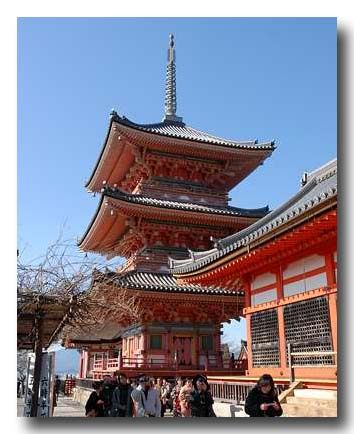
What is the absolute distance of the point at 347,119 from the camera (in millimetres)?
4422

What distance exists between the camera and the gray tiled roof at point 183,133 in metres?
10.3

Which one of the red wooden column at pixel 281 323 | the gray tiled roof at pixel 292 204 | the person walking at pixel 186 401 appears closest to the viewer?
the person walking at pixel 186 401

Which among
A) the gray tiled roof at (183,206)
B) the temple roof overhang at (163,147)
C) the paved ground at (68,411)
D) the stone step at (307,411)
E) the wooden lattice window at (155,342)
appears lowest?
the paved ground at (68,411)

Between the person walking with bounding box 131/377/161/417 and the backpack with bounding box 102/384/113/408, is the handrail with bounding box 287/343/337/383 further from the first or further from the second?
the backpack with bounding box 102/384/113/408

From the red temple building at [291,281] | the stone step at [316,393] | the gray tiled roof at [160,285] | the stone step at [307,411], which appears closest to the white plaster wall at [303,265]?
the red temple building at [291,281]

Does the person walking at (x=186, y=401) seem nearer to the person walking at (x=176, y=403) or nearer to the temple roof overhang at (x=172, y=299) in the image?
the person walking at (x=176, y=403)

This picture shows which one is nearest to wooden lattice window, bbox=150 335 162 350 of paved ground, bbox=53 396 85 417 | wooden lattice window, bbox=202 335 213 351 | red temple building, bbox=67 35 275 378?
red temple building, bbox=67 35 275 378

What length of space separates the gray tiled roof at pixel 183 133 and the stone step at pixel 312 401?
21.8ft

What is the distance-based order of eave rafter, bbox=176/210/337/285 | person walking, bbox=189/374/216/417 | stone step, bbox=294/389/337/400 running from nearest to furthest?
1. person walking, bbox=189/374/216/417
2. stone step, bbox=294/389/337/400
3. eave rafter, bbox=176/210/337/285

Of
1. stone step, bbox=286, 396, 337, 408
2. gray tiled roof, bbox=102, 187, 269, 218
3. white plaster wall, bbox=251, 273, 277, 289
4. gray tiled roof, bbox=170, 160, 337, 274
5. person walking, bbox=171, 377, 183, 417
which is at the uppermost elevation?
gray tiled roof, bbox=102, 187, 269, 218

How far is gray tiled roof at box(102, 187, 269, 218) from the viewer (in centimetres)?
966

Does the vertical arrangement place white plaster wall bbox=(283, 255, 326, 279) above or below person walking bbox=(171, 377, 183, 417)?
above

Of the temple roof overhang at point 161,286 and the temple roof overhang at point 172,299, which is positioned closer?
the temple roof overhang at point 161,286
